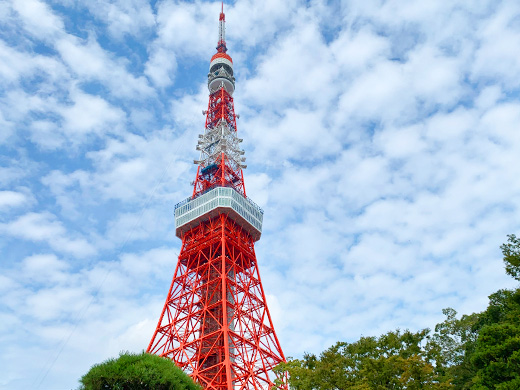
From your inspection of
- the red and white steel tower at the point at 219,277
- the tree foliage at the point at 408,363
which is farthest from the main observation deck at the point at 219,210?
the tree foliage at the point at 408,363

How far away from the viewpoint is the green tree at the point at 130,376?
15625 mm

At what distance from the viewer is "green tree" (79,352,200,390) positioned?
51.3ft

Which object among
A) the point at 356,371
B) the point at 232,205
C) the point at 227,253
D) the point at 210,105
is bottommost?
the point at 356,371

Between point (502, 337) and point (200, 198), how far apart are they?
81.4 ft

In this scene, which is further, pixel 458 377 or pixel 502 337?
pixel 458 377

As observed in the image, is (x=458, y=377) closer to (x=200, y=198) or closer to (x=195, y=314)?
(x=195, y=314)

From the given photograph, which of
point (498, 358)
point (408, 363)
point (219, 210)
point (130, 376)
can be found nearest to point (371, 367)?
point (408, 363)

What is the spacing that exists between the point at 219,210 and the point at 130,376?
63.8 ft

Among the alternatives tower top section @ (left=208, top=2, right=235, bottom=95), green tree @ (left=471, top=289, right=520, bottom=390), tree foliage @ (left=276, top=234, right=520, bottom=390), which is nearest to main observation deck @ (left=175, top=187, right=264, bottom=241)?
tower top section @ (left=208, top=2, right=235, bottom=95)

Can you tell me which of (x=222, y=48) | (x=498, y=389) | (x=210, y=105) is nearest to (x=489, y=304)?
(x=498, y=389)

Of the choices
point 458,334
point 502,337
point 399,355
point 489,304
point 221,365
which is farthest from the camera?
point 221,365

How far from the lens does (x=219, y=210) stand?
34312mm

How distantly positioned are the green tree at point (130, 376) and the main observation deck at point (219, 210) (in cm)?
1852

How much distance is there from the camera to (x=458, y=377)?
20031 millimetres
